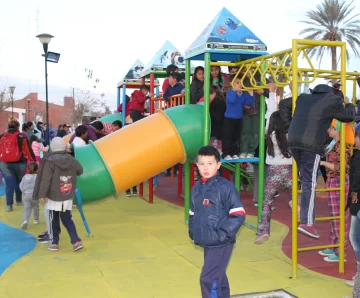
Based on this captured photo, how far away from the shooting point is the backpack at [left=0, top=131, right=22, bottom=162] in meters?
10.8

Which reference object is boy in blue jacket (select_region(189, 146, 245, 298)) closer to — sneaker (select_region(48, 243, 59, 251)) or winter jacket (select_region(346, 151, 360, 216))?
winter jacket (select_region(346, 151, 360, 216))

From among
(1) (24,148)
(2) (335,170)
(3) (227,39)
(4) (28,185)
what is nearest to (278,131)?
(2) (335,170)

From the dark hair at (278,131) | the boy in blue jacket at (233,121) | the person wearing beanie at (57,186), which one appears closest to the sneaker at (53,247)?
the person wearing beanie at (57,186)

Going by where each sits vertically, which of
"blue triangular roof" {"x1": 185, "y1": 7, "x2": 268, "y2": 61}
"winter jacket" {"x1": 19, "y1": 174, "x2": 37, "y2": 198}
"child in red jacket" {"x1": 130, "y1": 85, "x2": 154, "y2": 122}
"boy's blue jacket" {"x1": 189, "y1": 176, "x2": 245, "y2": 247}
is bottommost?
"winter jacket" {"x1": 19, "y1": 174, "x2": 37, "y2": 198}

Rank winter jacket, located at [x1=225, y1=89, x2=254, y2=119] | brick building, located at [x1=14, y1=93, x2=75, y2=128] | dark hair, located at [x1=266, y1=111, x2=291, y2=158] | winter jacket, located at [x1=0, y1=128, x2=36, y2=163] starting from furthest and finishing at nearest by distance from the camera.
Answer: brick building, located at [x1=14, y1=93, x2=75, y2=128] < winter jacket, located at [x1=0, y1=128, x2=36, y2=163] < winter jacket, located at [x1=225, y1=89, x2=254, y2=119] < dark hair, located at [x1=266, y1=111, x2=291, y2=158]

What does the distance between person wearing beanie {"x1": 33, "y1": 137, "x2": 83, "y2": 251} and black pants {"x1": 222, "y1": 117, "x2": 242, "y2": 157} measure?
2.61 metres

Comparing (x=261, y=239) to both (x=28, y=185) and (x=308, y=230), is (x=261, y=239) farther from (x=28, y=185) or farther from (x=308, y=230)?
(x=28, y=185)

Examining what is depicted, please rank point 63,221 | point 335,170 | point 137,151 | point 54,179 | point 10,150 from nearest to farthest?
point 335,170 < point 54,179 < point 63,221 < point 137,151 < point 10,150

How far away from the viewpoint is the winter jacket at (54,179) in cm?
702

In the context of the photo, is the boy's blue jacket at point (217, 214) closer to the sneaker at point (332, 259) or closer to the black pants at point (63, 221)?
the sneaker at point (332, 259)

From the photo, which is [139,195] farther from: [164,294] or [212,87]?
[164,294]

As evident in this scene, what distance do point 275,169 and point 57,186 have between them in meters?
3.21

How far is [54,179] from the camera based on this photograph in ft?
23.1

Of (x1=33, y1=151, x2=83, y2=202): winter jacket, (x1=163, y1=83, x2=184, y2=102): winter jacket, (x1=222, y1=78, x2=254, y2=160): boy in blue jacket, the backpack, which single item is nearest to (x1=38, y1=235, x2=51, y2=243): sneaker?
(x1=33, y1=151, x2=83, y2=202): winter jacket
